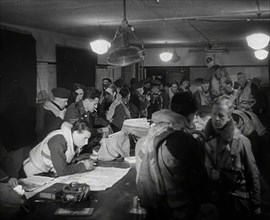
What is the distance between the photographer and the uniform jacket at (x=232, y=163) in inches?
116

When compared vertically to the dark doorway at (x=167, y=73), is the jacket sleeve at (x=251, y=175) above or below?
below

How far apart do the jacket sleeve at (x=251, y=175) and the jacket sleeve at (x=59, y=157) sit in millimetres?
1826

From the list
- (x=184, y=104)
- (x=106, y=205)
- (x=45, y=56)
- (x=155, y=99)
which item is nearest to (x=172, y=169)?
(x=184, y=104)

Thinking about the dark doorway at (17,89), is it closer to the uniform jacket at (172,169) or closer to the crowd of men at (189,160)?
the crowd of men at (189,160)

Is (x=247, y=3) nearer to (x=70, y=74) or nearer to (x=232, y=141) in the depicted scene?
(x=232, y=141)

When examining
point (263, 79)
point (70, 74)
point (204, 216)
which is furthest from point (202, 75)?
point (204, 216)

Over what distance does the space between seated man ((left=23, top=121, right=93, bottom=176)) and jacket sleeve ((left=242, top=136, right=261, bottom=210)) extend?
1.75 m

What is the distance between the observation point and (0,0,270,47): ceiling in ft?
16.4

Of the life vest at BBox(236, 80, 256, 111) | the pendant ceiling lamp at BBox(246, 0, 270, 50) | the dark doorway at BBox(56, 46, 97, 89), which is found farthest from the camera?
the dark doorway at BBox(56, 46, 97, 89)

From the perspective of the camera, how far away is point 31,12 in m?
5.71

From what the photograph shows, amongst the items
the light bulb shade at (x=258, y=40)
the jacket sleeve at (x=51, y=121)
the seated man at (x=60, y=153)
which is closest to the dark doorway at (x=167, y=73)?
the light bulb shade at (x=258, y=40)

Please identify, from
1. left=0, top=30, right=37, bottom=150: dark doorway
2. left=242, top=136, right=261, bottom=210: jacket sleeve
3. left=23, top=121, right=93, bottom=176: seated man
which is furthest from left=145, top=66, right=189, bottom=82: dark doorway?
left=242, top=136, right=261, bottom=210: jacket sleeve

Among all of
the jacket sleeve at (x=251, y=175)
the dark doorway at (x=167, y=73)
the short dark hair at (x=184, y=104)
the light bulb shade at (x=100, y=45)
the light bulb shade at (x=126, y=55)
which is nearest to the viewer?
the short dark hair at (x=184, y=104)

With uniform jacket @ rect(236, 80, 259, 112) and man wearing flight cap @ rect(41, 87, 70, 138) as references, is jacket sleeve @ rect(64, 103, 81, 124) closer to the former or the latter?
man wearing flight cap @ rect(41, 87, 70, 138)
